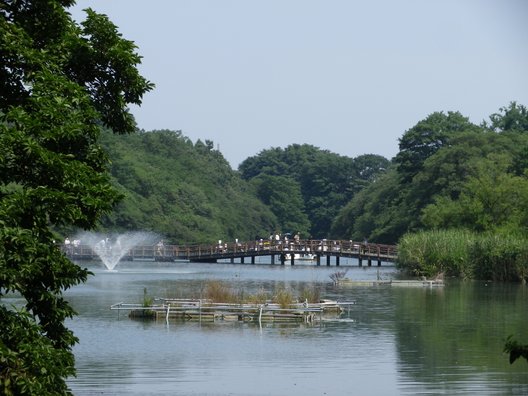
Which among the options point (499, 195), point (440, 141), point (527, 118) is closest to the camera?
point (499, 195)

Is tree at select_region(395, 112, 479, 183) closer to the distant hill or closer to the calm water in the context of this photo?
the distant hill

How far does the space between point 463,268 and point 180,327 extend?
1088 inches

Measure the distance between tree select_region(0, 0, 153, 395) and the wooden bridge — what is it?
59.6 metres

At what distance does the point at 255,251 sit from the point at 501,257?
92.4ft

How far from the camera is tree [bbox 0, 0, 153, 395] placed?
37.8ft

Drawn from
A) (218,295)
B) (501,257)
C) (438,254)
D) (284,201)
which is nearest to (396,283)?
(501,257)

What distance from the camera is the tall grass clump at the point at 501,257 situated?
5250 cm

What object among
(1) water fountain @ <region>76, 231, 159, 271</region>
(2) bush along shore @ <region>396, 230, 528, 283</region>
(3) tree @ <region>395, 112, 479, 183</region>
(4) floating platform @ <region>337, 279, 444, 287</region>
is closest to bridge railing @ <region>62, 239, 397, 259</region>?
(1) water fountain @ <region>76, 231, 159, 271</region>

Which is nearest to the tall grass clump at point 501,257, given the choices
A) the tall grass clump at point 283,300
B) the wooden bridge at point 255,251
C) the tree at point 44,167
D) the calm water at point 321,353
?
the calm water at point 321,353

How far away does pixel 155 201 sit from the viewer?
9150cm

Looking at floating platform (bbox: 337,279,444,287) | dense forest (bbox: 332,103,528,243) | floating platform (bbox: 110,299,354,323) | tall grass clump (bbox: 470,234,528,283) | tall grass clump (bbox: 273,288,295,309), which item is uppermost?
dense forest (bbox: 332,103,528,243)

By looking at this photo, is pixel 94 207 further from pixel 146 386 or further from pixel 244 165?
pixel 244 165

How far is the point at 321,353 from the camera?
27.0 m

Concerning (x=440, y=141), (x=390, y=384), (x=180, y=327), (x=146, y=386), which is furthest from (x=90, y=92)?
(x=440, y=141)
